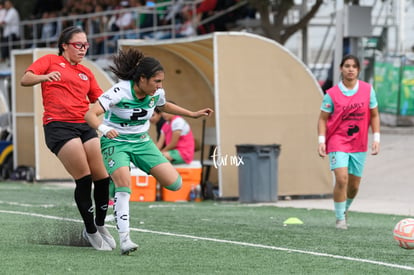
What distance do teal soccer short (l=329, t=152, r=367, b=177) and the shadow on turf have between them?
9.81 feet

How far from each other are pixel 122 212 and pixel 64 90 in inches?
55.5

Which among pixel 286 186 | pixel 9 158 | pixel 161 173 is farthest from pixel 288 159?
pixel 161 173

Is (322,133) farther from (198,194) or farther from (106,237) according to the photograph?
(198,194)

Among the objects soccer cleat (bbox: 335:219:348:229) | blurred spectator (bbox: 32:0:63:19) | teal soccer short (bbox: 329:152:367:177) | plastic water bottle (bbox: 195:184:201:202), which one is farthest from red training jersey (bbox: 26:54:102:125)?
blurred spectator (bbox: 32:0:63:19)

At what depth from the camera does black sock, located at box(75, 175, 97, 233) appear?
9031mm

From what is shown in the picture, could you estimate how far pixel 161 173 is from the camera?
886cm

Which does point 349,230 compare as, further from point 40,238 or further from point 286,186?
point 286,186

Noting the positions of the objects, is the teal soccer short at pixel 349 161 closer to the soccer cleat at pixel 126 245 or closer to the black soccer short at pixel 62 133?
the black soccer short at pixel 62 133

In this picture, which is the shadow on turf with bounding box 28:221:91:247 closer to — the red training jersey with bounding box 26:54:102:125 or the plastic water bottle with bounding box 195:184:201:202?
the red training jersey with bounding box 26:54:102:125

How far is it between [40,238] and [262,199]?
6.92 meters

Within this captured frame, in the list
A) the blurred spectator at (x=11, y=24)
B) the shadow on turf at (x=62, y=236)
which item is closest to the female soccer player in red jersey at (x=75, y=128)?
Answer: the shadow on turf at (x=62, y=236)

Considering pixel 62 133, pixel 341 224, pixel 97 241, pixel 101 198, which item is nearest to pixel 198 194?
pixel 341 224

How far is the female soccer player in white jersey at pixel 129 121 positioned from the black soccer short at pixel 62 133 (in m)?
0.39

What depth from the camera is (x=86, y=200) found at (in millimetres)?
9062
